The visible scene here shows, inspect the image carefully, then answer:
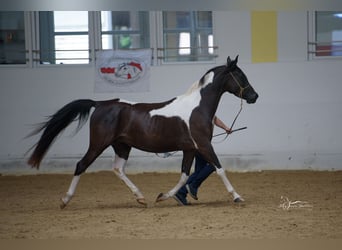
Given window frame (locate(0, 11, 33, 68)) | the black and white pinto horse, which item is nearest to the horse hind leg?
the black and white pinto horse

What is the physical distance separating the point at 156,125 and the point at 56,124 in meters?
1.08

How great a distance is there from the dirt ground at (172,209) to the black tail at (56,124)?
0.63 metres

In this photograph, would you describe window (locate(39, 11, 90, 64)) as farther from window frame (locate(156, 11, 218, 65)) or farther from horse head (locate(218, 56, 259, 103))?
horse head (locate(218, 56, 259, 103))

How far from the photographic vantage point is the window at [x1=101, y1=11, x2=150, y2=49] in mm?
11258

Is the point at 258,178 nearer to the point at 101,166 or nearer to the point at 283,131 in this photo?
the point at 283,131

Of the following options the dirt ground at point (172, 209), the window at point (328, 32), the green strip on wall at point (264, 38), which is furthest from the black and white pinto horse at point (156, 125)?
the window at point (328, 32)

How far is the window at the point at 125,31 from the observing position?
1126 cm

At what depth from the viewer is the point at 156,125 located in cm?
712

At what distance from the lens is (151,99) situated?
11.2m

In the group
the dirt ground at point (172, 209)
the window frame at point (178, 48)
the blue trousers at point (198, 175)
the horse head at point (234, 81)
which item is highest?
the window frame at point (178, 48)

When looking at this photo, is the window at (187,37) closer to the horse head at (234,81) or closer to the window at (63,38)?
the window at (63,38)

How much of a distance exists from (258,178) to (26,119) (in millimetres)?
4128

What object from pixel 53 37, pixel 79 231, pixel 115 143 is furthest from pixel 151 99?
pixel 79 231

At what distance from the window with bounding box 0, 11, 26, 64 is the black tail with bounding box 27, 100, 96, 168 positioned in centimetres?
465
